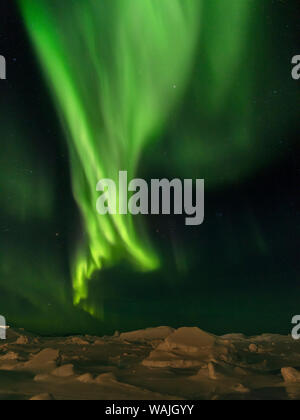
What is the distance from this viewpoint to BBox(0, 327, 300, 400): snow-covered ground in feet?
23.7

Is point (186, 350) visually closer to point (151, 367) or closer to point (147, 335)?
point (151, 367)

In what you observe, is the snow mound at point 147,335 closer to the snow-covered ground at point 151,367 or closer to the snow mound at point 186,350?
the snow-covered ground at point 151,367

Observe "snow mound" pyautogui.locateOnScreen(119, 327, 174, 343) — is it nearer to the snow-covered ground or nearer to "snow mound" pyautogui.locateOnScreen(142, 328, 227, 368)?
the snow-covered ground

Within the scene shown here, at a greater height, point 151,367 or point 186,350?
point 186,350

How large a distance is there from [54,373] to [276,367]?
4.77 m

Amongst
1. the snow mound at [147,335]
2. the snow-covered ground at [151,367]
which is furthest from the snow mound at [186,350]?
the snow mound at [147,335]

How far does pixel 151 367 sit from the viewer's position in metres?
8.97

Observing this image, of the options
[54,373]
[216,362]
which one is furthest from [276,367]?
[54,373]

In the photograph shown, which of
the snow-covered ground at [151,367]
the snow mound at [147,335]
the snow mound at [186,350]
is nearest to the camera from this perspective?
the snow-covered ground at [151,367]

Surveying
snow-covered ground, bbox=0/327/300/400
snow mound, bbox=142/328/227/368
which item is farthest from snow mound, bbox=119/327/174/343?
snow mound, bbox=142/328/227/368

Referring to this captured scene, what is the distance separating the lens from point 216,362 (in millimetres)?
8867

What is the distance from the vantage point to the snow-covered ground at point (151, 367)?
23.7 feet

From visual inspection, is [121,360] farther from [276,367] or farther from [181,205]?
[181,205]

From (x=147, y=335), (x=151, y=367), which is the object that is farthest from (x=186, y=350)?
(x=147, y=335)
